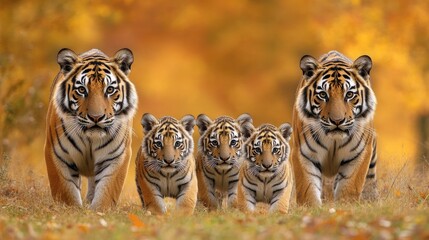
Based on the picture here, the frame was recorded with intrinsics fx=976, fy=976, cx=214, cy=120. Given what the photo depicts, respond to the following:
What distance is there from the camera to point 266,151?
32.9 feet

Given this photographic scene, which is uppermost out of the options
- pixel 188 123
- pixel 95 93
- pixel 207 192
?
pixel 95 93

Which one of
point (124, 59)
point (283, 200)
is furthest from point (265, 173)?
point (124, 59)

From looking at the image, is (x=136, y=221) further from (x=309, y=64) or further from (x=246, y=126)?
(x=309, y=64)

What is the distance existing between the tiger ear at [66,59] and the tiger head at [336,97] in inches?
93.4

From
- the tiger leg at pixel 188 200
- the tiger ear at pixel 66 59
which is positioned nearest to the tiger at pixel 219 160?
the tiger leg at pixel 188 200

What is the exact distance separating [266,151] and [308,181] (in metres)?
0.54

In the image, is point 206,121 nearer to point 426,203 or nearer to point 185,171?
point 185,171

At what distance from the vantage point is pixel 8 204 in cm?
1001

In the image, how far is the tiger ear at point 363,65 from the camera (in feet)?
33.2

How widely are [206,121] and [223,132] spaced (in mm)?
449

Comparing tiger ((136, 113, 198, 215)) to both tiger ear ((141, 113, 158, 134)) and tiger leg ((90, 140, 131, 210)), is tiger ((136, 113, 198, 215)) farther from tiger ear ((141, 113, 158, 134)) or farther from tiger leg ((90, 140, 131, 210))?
tiger leg ((90, 140, 131, 210))

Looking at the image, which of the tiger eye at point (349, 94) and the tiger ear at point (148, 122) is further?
the tiger ear at point (148, 122)

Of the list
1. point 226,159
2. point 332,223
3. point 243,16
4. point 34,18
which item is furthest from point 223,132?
point 243,16

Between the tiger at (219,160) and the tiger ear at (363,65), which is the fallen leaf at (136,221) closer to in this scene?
the tiger at (219,160)
